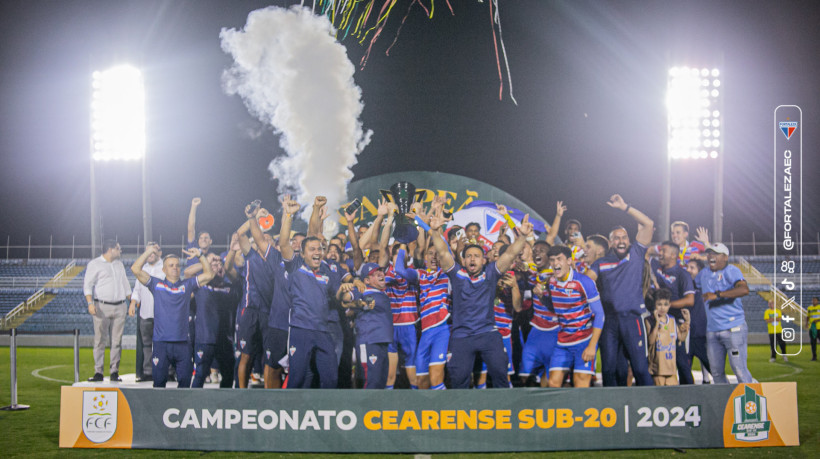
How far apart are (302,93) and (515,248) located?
7.93 metres

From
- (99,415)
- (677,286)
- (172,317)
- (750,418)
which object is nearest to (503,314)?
(677,286)

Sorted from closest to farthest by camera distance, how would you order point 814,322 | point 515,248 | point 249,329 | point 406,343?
point 515,248 → point 406,343 → point 249,329 → point 814,322

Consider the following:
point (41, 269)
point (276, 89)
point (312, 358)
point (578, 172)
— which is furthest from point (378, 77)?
point (41, 269)

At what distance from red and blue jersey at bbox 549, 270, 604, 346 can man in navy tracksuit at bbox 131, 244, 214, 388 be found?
3880 mm

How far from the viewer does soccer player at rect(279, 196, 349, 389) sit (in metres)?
6.07

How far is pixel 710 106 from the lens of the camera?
1505 cm

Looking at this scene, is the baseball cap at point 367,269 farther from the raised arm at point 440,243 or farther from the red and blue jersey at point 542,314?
the red and blue jersey at point 542,314

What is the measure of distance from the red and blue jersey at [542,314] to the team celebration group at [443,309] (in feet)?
0.05

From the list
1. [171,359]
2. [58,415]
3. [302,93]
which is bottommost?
[58,415]

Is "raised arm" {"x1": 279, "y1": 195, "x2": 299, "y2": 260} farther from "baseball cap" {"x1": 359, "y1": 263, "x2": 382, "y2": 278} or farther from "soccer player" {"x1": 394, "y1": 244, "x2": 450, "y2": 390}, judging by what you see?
"soccer player" {"x1": 394, "y1": 244, "x2": 450, "y2": 390}

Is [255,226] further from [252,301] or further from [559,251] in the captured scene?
[559,251]

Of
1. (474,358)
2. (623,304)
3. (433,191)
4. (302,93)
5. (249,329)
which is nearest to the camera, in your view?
(474,358)

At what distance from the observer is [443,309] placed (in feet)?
20.9

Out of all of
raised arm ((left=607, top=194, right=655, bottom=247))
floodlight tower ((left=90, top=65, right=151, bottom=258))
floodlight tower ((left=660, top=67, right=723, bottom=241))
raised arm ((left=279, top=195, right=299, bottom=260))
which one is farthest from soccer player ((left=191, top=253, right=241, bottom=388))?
floodlight tower ((left=660, top=67, right=723, bottom=241))
